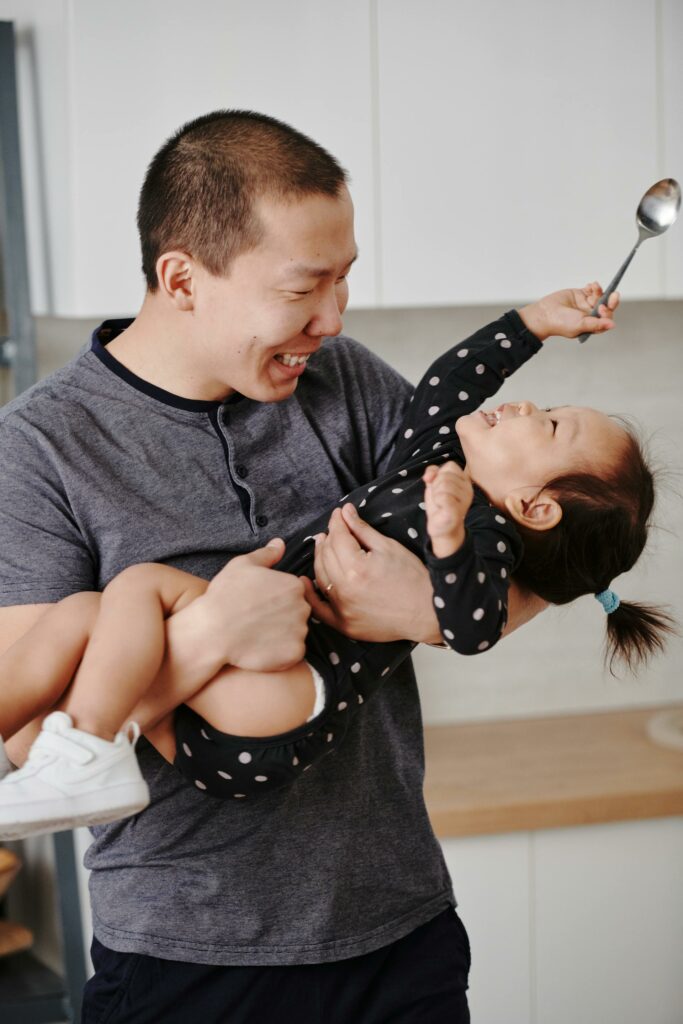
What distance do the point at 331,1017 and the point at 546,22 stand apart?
1.83 meters

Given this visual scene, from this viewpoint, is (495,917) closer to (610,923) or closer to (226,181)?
(610,923)

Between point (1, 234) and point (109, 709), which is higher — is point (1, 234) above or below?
above

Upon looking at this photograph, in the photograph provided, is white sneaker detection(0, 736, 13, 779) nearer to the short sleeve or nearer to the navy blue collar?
the short sleeve

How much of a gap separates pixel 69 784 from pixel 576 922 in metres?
1.65

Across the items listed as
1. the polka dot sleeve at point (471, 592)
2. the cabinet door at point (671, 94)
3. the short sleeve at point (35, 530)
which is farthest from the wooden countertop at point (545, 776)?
the short sleeve at point (35, 530)

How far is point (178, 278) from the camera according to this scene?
1.30 metres

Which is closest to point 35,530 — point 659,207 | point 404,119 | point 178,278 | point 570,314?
point 178,278

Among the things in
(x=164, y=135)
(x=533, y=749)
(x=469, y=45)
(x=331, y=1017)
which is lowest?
(x=533, y=749)

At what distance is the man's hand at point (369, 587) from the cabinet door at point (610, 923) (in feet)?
4.22

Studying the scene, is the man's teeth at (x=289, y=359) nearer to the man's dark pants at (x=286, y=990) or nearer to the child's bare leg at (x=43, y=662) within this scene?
the child's bare leg at (x=43, y=662)

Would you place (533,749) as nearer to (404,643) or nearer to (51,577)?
(404,643)

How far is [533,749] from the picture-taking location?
105 inches

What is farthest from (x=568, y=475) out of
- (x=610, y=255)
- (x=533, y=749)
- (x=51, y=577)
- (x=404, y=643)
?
(x=533, y=749)

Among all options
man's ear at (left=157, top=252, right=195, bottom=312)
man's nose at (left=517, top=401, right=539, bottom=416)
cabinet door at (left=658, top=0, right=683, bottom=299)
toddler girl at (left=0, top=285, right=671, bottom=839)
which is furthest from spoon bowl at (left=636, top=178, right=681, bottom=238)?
cabinet door at (left=658, top=0, right=683, bottom=299)
